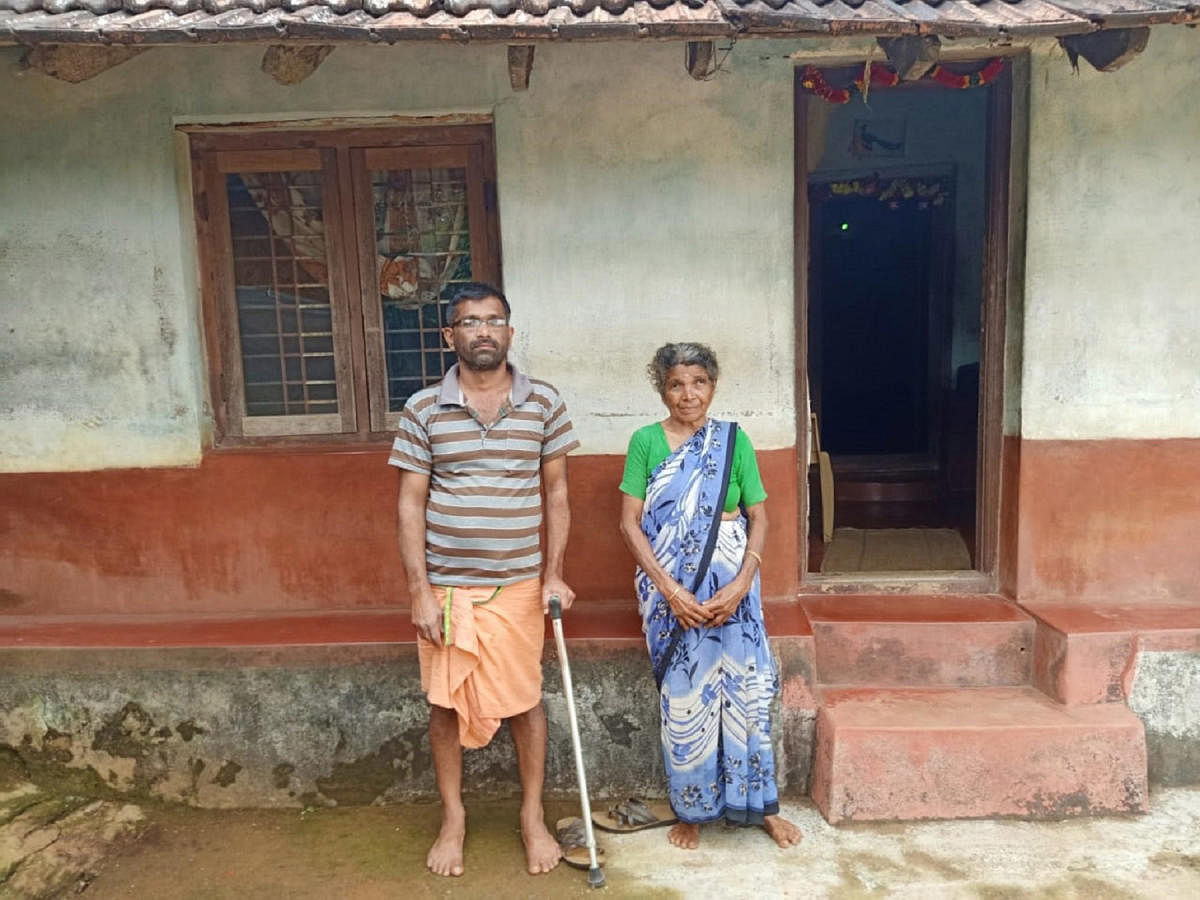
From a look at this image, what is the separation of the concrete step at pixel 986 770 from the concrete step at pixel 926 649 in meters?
0.42

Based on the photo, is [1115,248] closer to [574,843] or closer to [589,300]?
[589,300]

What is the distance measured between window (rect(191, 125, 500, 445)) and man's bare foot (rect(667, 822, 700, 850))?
220 cm

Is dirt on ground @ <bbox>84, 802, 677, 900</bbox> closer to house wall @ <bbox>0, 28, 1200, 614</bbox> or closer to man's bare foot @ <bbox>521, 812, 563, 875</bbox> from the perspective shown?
man's bare foot @ <bbox>521, 812, 563, 875</bbox>

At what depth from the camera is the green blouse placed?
3.21m

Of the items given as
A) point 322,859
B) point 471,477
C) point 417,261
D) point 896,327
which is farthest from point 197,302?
point 896,327

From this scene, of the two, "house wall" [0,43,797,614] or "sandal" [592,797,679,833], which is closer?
"sandal" [592,797,679,833]

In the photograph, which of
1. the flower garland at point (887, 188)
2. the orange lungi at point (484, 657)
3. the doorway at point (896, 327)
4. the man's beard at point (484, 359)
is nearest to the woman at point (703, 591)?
the orange lungi at point (484, 657)

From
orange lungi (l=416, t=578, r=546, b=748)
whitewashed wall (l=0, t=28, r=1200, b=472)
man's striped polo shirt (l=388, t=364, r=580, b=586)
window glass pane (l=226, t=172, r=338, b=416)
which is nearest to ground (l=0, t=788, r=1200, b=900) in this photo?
orange lungi (l=416, t=578, r=546, b=748)

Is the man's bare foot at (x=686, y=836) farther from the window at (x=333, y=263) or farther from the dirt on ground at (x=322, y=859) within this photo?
the window at (x=333, y=263)

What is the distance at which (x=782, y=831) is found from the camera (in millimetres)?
3305

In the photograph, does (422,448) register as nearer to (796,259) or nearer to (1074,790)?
(796,259)

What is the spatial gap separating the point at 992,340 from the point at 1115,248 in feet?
2.01

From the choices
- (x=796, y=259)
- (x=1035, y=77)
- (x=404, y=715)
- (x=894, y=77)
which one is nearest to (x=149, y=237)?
(x=404, y=715)

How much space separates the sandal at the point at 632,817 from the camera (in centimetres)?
346
